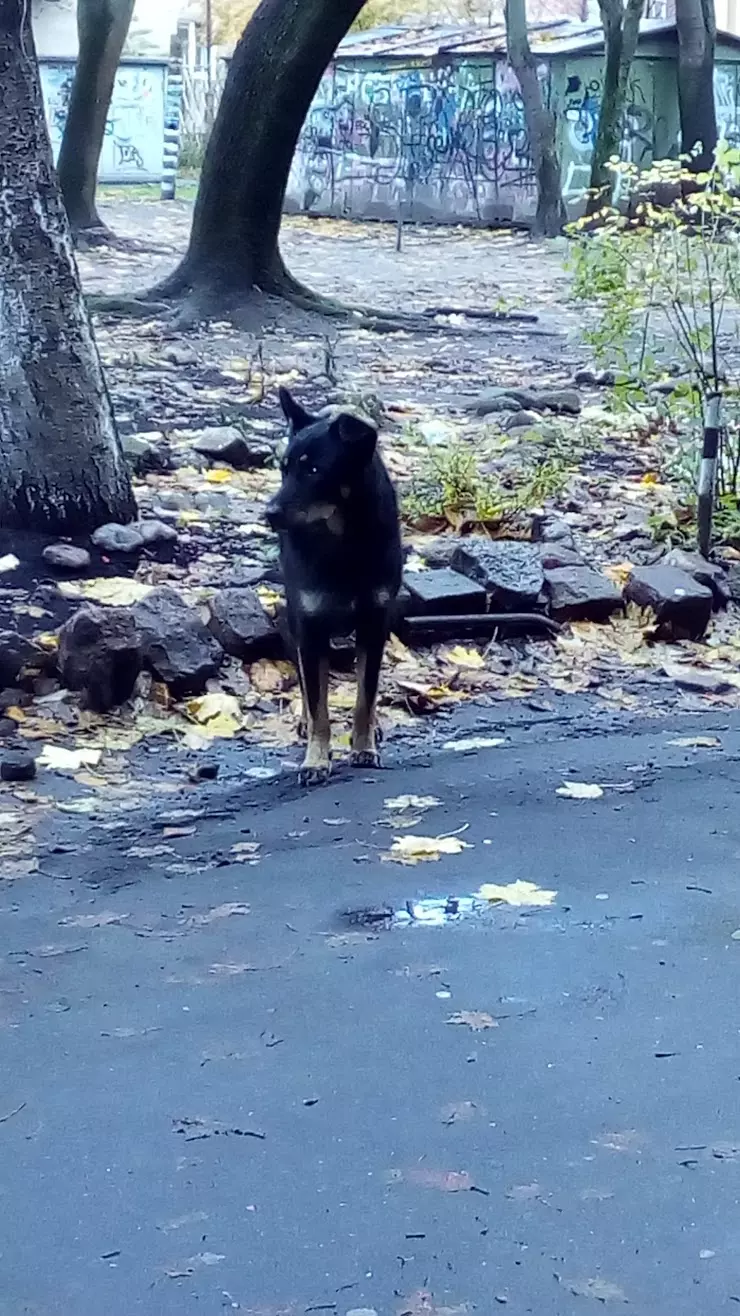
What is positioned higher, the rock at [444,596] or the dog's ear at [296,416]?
the dog's ear at [296,416]

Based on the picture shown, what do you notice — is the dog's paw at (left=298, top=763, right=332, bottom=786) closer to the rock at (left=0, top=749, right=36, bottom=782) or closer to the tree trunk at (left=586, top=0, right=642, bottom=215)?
the rock at (left=0, top=749, right=36, bottom=782)

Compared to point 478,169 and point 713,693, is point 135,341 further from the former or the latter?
point 478,169

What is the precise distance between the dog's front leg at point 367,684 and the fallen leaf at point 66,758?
883mm

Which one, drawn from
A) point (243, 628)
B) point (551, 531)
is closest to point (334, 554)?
point (243, 628)

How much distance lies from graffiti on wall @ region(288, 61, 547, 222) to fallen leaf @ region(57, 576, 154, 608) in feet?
80.3

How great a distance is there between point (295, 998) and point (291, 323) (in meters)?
10.4

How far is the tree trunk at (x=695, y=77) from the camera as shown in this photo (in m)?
25.0

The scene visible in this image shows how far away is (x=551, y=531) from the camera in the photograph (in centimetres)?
811

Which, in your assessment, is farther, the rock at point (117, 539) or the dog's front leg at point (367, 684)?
the rock at point (117, 539)

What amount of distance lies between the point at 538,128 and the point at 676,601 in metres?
20.4

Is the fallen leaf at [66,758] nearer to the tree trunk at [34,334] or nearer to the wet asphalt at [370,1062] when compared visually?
the wet asphalt at [370,1062]

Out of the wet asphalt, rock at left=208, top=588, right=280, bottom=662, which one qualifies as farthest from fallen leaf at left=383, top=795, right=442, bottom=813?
rock at left=208, top=588, right=280, bottom=662

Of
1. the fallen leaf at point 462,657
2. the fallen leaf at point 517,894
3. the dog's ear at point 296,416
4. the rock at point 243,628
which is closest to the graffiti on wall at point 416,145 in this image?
the fallen leaf at point 462,657

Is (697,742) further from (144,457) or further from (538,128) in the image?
(538,128)
